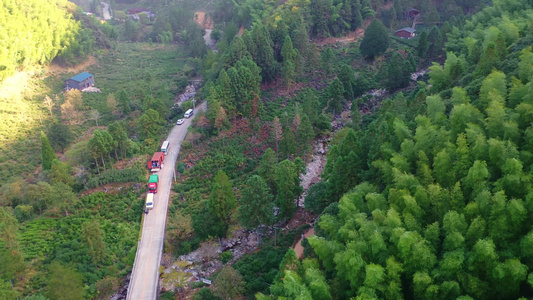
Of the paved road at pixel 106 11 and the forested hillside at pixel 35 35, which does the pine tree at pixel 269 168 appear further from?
the paved road at pixel 106 11

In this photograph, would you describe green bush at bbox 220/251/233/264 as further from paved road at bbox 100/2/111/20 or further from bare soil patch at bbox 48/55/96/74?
paved road at bbox 100/2/111/20

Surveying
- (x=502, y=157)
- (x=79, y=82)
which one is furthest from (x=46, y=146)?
(x=502, y=157)

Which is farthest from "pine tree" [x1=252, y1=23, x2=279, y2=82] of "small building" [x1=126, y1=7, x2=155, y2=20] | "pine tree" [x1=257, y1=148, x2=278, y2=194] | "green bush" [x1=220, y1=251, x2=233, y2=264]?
"small building" [x1=126, y1=7, x2=155, y2=20]

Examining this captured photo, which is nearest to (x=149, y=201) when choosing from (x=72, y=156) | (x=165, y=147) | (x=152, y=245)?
(x=152, y=245)

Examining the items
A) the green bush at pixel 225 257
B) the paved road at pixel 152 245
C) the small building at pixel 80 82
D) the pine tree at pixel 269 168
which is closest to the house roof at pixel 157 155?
the paved road at pixel 152 245

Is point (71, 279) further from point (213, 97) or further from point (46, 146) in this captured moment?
point (213, 97)
